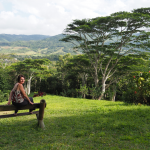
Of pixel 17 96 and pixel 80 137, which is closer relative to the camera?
pixel 80 137

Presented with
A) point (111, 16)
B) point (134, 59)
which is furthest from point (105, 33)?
point (134, 59)

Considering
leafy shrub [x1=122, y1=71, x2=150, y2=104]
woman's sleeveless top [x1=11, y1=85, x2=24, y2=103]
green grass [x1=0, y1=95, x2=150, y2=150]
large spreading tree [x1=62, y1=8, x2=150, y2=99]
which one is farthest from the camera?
large spreading tree [x1=62, y1=8, x2=150, y2=99]

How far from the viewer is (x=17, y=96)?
13.9 ft

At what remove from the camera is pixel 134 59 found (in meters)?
16.4

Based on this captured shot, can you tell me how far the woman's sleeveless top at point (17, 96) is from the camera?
4.21 meters

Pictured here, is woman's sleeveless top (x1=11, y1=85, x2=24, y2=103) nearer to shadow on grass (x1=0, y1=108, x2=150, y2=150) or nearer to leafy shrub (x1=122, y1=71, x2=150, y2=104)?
shadow on grass (x1=0, y1=108, x2=150, y2=150)

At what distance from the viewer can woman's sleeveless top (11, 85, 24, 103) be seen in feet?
13.8

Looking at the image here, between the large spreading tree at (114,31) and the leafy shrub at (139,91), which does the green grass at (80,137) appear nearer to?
the leafy shrub at (139,91)

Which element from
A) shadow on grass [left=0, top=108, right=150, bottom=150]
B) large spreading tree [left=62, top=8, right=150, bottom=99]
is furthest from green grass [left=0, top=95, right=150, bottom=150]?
large spreading tree [left=62, top=8, right=150, bottom=99]

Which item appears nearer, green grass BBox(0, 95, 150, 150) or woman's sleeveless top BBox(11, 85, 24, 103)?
green grass BBox(0, 95, 150, 150)

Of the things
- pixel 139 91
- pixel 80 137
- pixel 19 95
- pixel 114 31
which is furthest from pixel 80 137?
pixel 114 31

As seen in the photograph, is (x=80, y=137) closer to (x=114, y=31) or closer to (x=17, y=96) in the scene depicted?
(x=17, y=96)

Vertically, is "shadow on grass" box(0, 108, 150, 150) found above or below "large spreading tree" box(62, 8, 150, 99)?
below

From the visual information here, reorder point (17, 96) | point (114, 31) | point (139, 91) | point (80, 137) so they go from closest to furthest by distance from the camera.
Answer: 1. point (80, 137)
2. point (17, 96)
3. point (139, 91)
4. point (114, 31)
